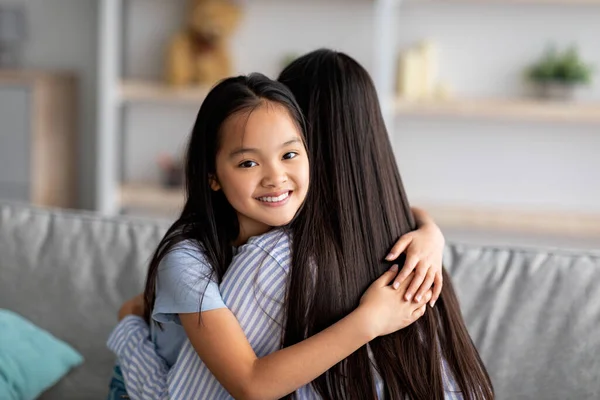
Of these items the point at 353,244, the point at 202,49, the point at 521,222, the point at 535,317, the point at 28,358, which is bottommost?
the point at 521,222

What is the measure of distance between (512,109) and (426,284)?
2.61m

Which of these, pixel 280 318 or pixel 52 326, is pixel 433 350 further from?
pixel 52 326

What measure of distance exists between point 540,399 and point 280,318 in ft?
1.97

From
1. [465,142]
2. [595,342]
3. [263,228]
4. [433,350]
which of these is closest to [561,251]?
[595,342]

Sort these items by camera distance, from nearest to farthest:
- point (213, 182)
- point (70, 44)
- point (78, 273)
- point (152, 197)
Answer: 1. point (213, 182)
2. point (78, 273)
3. point (152, 197)
4. point (70, 44)

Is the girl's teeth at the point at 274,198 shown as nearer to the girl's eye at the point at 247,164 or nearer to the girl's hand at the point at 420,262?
the girl's eye at the point at 247,164

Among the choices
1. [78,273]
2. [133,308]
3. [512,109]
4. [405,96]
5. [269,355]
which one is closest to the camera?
[269,355]

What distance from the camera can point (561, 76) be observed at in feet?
13.0

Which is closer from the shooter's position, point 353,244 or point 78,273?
point 353,244

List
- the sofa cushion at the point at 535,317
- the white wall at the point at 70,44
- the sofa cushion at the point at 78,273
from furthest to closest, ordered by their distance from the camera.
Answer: the white wall at the point at 70,44
the sofa cushion at the point at 78,273
the sofa cushion at the point at 535,317

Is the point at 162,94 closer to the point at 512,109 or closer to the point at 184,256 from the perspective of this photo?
the point at 512,109

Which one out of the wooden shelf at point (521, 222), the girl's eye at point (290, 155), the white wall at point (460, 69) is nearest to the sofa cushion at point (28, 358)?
the girl's eye at point (290, 155)

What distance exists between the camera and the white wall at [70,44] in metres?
4.47

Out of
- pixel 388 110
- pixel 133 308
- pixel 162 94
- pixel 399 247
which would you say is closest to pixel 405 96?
pixel 388 110
